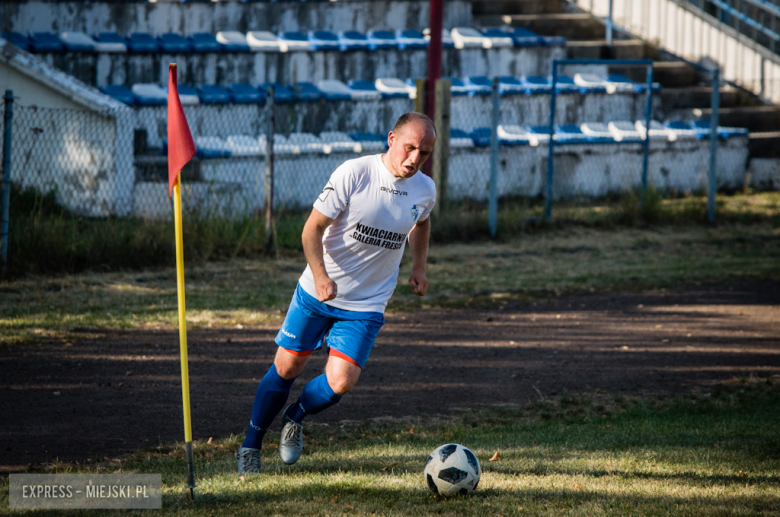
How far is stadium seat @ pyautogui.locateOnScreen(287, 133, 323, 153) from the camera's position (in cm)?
1413

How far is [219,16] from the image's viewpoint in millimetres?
18219

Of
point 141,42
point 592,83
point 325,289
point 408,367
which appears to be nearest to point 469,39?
point 592,83

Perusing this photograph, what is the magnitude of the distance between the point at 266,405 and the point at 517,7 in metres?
19.2

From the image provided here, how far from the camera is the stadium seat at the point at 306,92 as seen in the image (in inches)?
595

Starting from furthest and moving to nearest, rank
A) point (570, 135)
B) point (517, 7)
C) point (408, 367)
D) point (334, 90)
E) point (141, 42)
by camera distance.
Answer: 1. point (517, 7)
2. point (570, 135)
3. point (141, 42)
4. point (334, 90)
5. point (408, 367)

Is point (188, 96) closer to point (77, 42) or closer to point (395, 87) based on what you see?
point (77, 42)

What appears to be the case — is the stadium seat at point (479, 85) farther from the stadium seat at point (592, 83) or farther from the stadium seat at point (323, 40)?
the stadium seat at point (323, 40)

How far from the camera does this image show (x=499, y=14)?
21.5 m

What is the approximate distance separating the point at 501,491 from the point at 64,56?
13454mm

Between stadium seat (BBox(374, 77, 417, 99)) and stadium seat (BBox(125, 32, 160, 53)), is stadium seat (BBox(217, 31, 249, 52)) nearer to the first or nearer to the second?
stadium seat (BBox(125, 32, 160, 53))

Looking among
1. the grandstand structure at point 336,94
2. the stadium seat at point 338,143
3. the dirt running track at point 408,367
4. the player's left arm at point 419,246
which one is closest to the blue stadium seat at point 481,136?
the grandstand structure at point 336,94

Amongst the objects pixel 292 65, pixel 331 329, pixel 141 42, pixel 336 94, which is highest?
pixel 141 42

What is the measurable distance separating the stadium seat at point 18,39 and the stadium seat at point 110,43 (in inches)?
48.0

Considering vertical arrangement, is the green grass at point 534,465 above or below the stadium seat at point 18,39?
below
